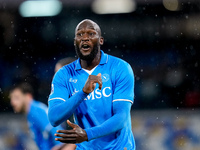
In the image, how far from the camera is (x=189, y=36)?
11148 mm

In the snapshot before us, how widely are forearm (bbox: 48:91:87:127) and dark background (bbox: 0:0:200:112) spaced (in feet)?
21.0

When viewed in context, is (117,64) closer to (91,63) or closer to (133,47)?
(91,63)

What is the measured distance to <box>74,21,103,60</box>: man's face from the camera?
3295 millimetres

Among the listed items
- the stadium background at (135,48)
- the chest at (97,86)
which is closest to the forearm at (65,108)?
the chest at (97,86)

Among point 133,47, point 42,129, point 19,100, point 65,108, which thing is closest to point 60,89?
point 65,108

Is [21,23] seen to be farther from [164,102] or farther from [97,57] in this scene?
[97,57]

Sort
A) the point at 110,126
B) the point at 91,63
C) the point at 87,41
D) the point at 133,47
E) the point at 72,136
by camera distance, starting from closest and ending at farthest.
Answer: the point at 72,136
the point at 110,126
the point at 87,41
the point at 91,63
the point at 133,47

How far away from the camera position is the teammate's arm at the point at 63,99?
3043mm

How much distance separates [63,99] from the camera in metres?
3.30

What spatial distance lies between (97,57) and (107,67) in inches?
4.6

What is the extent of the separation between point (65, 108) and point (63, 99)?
8.0 inches

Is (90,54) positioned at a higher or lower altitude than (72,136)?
higher

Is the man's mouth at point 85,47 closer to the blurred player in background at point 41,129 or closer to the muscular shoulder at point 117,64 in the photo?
the muscular shoulder at point 117,64

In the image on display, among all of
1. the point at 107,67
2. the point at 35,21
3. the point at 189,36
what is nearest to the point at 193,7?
the point at 189,36
